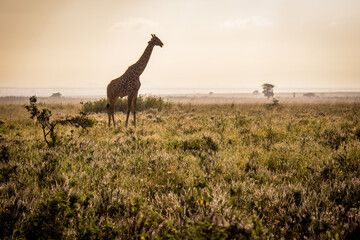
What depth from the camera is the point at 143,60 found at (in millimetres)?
9883

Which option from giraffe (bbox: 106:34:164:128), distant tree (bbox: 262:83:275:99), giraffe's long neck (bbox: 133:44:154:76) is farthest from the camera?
distant tree (bbox: 262:83:275:99)

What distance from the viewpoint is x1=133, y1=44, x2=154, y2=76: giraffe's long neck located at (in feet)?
32.2

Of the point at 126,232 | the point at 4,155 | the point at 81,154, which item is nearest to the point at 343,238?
the point at 126,232

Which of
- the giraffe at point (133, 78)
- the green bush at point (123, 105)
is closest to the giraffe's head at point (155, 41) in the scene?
the giraffe at point (133, 78)

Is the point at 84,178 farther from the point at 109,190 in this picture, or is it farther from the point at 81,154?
the point at 81,154

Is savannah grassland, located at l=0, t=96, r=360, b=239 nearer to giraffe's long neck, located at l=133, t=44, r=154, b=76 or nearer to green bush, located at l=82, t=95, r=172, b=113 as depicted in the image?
giraffe's long neck, located at l=133, t=44, r=154, b=76

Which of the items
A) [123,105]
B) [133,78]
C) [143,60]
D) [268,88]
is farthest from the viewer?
[268,88]

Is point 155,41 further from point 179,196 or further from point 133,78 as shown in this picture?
point 179,196

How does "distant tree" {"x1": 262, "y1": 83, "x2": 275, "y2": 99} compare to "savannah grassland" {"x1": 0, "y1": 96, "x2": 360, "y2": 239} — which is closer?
"savannah grassland" {"x1": 0, "y1": 96, "x2": 360, "y2": 239}

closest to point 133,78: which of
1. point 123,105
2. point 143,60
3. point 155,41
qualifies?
point 143,60

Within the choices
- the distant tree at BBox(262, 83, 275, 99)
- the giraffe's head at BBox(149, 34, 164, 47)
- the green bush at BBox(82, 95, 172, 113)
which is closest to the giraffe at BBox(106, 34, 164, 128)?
the giraffe's head at BBox(149, 34, 164, 47)

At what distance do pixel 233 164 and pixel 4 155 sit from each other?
5295 millimetres

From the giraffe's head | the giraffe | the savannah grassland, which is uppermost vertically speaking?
the giraffe's head

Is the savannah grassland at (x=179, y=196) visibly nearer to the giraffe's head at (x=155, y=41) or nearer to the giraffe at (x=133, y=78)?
the giraffe at (x=133, y=78)
